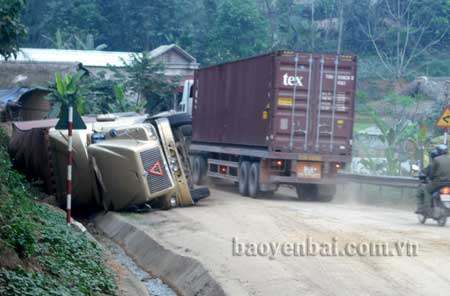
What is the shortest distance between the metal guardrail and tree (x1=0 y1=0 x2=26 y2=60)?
337 inches

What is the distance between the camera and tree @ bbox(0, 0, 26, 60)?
57.6 ft

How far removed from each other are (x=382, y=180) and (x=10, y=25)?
35.0 feet

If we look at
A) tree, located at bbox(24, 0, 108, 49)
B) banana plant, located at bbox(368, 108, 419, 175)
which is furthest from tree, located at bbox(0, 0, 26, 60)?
tree, located at bbox(24, 0, 108, 49)

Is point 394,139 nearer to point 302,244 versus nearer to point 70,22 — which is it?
point 302,244

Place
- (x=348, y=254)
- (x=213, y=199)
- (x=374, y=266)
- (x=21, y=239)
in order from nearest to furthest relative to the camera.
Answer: (x=21, y=239) < (x=374, y=266) < (x=348, y=254) < (x=213, y=199)

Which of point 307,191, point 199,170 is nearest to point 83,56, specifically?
point 199,170

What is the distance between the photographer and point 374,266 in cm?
1104

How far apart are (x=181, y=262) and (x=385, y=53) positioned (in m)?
35.9

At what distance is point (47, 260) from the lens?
401 inches

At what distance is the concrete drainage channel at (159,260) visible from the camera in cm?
1112

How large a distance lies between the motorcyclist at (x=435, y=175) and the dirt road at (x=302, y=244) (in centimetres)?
51

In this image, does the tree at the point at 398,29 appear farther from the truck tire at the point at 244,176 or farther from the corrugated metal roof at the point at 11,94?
the truck tire at the point at 244,176

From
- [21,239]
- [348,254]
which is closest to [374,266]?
[348,254]

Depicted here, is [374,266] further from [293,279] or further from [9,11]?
[9,11]
